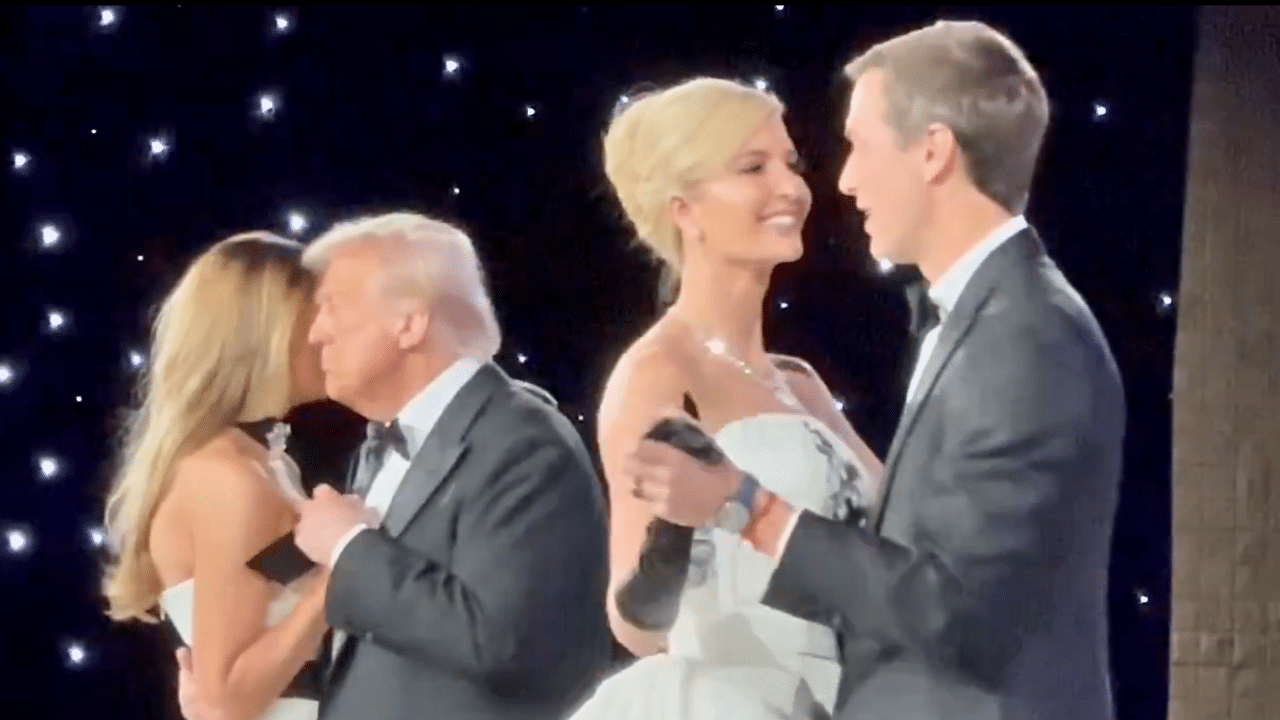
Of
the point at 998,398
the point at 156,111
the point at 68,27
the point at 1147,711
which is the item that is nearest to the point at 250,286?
the point at 156,111

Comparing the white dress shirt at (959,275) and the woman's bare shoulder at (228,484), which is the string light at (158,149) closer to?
the woman's bare shoulder at (228,484)

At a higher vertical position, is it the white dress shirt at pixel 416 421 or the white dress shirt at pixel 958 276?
the white dress shirt at pixel 958 276

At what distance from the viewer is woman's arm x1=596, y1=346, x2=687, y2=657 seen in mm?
2752

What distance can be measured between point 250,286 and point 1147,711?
1.71 metres

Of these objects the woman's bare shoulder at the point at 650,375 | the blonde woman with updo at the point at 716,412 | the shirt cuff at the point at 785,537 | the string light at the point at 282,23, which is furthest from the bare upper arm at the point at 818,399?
the string light at the point at 282,23

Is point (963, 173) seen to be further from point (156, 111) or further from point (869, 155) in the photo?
point (156, 111)

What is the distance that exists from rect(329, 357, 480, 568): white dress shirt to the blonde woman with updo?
25 cm

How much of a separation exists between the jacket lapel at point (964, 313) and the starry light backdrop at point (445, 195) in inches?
18.0

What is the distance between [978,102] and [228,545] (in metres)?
1.38

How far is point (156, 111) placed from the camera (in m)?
3.45

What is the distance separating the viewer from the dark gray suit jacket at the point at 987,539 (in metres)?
2.34

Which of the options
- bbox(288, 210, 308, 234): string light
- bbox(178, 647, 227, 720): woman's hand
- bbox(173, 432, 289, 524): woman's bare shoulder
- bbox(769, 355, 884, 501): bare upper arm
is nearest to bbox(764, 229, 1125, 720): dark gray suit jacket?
bbox(769, 355, 884, 501): bare upper arm

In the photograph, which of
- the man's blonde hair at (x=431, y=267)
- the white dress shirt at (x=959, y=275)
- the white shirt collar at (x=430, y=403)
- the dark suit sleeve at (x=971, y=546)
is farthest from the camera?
the man's blonde hair at (x=431, y=267)

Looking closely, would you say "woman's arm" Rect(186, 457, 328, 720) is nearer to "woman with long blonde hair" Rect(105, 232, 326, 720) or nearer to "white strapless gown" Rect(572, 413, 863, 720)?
"woman with long blonde hair" Rect(105, 232, 326, 720)
